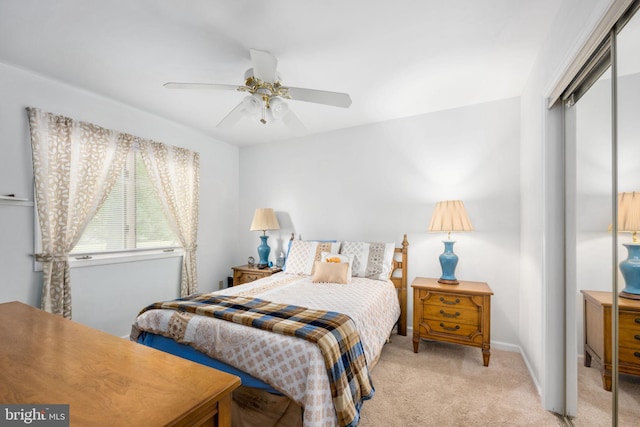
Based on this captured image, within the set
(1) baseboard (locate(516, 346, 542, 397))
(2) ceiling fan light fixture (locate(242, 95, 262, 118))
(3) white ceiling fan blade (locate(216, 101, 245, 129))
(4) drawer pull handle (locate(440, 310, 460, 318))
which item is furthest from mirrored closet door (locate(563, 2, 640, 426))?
(3) white ceiling fan blade (locate(216, 101, 245, 129))

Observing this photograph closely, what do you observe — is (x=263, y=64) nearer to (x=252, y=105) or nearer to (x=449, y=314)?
(x=252, y=105)

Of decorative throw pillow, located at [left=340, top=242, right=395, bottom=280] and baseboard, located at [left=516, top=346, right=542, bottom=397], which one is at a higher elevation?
decorative throw pillow, located at [left=340, top=242, right=395, bottom=280]

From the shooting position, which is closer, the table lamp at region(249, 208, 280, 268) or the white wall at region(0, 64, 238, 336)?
the white wall at region(0, 64, 238, 336)

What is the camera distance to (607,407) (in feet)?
4.44

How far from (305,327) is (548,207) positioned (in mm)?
1808

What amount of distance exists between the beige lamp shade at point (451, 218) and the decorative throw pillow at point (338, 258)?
3.05ft

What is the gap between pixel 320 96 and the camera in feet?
6.79

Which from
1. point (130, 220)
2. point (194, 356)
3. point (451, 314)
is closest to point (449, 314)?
point (451, 314)

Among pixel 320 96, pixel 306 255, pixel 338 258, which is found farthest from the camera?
pixel 306 255

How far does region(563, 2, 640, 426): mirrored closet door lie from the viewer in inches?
45.4

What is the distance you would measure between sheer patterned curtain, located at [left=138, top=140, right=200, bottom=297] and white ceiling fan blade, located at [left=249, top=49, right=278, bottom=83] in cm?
215

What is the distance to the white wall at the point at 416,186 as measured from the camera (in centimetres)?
296

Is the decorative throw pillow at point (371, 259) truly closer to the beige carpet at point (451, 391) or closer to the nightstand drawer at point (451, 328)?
the nightstand drawer at point (451, 328)

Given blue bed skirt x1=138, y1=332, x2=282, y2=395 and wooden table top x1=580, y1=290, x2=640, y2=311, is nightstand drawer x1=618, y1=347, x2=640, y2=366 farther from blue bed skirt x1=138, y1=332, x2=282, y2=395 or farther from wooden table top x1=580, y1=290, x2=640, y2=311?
blue bed skirt x1=138, y1=332, x2=282, y2=395
